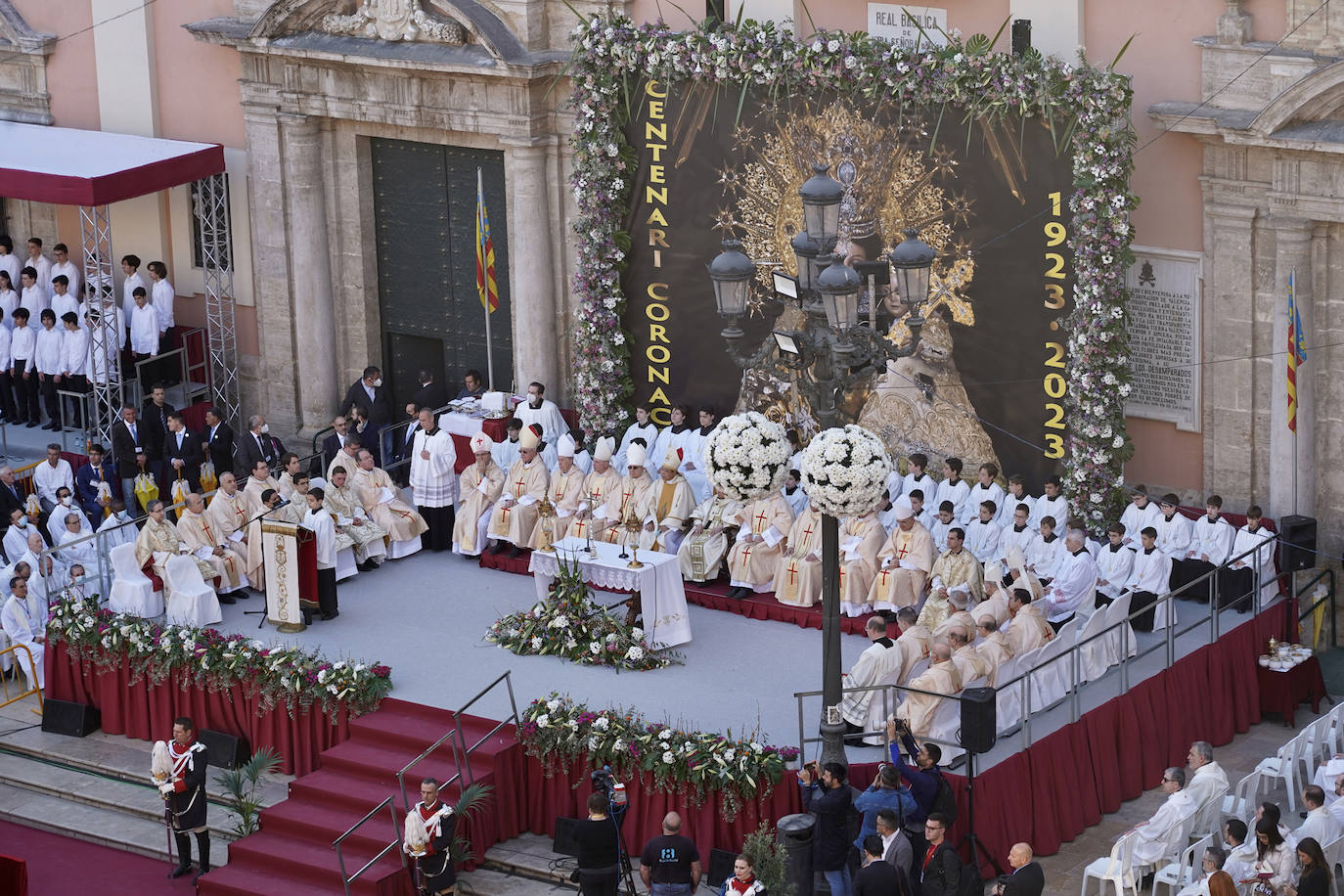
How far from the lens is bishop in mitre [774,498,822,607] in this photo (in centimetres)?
2180

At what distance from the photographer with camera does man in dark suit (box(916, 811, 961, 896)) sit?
817 mm

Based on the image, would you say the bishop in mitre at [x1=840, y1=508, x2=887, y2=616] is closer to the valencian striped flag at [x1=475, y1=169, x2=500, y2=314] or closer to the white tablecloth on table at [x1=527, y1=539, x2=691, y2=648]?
the white tablecloth on table at [x1=527, y1=539, x2=691, y2=648]

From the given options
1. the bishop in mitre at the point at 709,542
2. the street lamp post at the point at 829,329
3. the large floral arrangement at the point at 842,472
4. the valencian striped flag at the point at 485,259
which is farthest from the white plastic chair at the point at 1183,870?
the valencian striped flag at the point at 485,259

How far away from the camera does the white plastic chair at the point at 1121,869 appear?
57.4 feet

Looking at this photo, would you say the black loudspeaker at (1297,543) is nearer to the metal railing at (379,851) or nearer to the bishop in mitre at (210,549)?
the metal railing at (379,851)

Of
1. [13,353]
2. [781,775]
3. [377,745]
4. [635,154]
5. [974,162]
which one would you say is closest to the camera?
[781,775]

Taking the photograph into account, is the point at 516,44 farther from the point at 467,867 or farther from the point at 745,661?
the point at 467,867

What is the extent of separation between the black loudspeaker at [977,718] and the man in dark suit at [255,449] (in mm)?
9623

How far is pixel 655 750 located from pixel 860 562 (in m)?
3.80

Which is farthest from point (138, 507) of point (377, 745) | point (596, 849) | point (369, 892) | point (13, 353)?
point (596, 849)

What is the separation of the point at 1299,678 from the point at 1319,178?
4.49m

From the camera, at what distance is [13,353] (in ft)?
89.2

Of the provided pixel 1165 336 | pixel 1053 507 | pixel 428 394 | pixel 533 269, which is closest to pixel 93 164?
pixel 428 394

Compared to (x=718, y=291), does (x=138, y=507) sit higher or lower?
lower
